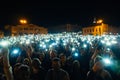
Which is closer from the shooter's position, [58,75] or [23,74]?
[23,74]

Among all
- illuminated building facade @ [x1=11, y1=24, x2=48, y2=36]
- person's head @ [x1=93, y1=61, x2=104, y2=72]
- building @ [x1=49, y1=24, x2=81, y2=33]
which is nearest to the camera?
person's head @ [x1=93, y1=61, x2=104, y2=72]

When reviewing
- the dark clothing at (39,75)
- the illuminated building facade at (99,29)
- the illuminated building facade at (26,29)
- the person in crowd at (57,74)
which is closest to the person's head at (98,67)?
the person in crowd at (57,74)

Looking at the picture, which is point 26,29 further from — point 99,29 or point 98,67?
point 98,67

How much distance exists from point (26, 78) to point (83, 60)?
8.22 meters

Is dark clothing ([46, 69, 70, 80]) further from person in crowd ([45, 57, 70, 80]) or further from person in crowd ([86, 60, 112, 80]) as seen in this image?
person in crowd ([86, 60, 112, 80])

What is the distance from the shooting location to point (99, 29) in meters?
105

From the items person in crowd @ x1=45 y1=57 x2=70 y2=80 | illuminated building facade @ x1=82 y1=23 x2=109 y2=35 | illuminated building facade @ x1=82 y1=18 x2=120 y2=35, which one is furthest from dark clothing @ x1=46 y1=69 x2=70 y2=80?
illuminated building facade @ x1=82 y1=23 x2=109 y2=35

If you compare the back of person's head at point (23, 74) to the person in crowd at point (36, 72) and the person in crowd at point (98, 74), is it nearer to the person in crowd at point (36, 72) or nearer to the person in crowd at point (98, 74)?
the person in crowd at point (98, 74)

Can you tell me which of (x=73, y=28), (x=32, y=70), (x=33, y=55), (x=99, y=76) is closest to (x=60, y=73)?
(x=99, y=76)

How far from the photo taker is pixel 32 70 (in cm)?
895

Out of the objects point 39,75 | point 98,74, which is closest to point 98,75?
point 98,74

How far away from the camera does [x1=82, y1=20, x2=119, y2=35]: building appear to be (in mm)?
98875

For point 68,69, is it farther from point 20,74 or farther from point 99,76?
point 20,74

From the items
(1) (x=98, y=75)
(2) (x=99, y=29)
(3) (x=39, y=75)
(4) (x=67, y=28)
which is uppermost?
(4) (x=67, y=28)
